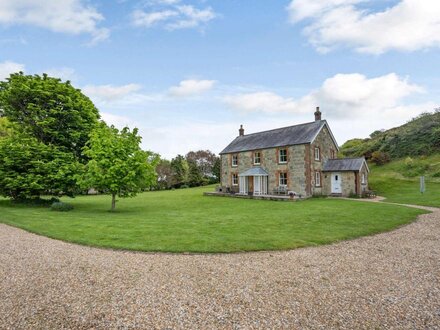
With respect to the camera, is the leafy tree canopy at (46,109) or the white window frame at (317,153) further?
the white window frame at (317,153)

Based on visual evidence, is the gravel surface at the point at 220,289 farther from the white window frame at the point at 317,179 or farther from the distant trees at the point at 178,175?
the distant trees at the point at 178,175

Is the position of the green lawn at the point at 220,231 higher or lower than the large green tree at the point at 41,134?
Answer: lower

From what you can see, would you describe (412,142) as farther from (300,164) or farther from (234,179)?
(234,179)

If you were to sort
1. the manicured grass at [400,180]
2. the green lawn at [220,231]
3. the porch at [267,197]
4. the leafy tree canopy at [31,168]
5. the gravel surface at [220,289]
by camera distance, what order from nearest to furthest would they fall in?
the gravel surface at [220,289] < the green lawn at [220,231] < the leafy tree canopy at [31,168] < the porch at [267,197] < the manicured grass at [400,180]

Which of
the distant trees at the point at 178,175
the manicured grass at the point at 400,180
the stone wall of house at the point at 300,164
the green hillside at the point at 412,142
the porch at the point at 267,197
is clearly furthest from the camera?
the distant trees at the point at 178,175

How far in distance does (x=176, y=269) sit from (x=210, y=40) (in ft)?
62.4

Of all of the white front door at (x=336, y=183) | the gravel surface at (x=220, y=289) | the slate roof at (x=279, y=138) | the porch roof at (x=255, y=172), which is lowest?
the gravel surface at (x=220, y=289)

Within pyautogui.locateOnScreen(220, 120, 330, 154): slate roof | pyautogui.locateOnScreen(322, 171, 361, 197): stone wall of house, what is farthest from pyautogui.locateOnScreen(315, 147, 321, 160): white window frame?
pyautogui.locateOnScreen(322, 171, 361, 197): stone wall of house

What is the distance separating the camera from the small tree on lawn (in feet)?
58.8

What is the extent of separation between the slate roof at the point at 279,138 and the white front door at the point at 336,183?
5250mm

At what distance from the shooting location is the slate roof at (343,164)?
27.6 meters

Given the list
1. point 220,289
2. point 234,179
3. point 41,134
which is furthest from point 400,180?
point 41,134

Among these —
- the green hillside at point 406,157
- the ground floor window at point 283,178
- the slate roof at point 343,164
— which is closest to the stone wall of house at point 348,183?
the slate roof at point 343,164

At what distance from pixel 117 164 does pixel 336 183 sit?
896 inches
